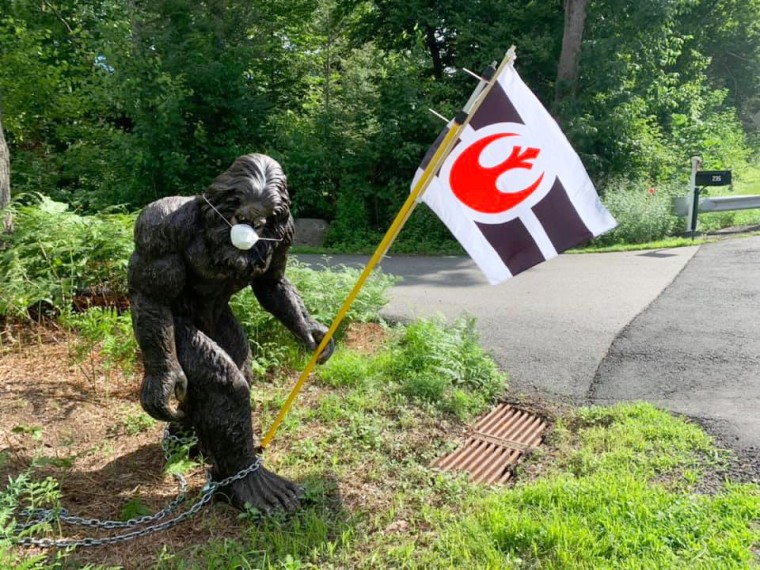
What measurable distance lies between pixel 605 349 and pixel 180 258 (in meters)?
4.23

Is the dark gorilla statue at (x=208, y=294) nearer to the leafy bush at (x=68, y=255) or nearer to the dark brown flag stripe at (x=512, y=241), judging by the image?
the dark brown flag stripe at (x=512, y=241)

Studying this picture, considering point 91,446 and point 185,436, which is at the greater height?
point 185,436

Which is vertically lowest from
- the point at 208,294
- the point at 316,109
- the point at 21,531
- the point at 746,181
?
the point at 21,531

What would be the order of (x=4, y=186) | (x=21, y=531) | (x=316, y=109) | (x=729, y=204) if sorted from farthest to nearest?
(x=316, y=109) < (x=729, y=204) < (x=4, y=186) < (x=21, y=531)

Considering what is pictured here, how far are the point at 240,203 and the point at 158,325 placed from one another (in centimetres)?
63

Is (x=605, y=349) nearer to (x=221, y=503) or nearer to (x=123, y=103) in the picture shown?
(x=221, y=503)

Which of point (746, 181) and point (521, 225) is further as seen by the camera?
point (746, 181)

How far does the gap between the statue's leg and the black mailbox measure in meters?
11.6

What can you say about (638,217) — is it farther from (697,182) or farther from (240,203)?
(240,203)

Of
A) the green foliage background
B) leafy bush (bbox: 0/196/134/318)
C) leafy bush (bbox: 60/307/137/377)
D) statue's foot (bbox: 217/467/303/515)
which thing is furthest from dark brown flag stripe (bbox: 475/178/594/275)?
the green foliage background

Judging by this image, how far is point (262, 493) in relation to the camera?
8.84ft

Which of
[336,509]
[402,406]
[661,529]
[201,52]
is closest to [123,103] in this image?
[201,52]

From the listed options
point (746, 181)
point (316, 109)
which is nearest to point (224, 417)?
point (316, 109)

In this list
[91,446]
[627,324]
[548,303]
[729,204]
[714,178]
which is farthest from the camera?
[729,204]
